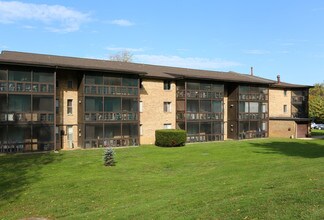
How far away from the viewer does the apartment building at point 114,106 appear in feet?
95.3

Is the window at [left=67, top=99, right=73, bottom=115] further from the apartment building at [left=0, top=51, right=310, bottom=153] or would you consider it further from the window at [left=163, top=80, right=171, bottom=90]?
the window at [left=163, top=80, right=171, bottom=90]

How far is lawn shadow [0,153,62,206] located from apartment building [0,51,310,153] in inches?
119

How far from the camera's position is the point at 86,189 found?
52.6 feet

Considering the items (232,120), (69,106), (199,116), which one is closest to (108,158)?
(69,106)

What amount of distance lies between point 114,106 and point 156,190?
19.9 m

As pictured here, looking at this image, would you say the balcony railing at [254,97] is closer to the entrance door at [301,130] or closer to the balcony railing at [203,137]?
the balcony railing at [203,137]

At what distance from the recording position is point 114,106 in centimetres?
3438

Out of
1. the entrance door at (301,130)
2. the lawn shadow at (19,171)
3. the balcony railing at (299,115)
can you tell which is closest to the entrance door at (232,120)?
the entrance door at (301,130)

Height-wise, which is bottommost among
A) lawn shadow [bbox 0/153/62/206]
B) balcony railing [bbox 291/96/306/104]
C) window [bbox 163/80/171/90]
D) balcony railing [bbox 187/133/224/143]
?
lawn shadow [bbox 0/153/62/206]

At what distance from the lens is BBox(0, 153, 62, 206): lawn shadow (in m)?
16.0

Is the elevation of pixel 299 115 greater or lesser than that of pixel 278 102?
lesser

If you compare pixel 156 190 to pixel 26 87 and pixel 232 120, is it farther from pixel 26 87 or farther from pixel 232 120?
pixel 232 120

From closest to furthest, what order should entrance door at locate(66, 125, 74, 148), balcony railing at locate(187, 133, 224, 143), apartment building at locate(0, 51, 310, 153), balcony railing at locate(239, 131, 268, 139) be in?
apartment building at locate(0, 51, 310, 153) → entrance door at locate(66, 125, 74, 148) → balcony railing at locate(187, 133, 224, 143) → balcony railing at locate(239, 131, 268, 139)

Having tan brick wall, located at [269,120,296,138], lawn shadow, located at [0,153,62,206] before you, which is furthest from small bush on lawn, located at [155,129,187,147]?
tan brick wall, located at [269,120,296,138]
